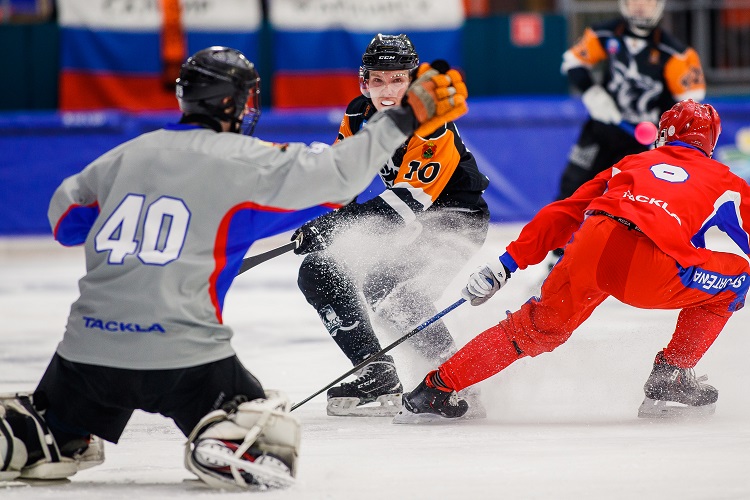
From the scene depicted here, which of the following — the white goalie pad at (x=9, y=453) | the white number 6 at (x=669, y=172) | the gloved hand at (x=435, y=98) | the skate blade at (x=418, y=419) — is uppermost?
the gloved hand at (x=435, y=98)

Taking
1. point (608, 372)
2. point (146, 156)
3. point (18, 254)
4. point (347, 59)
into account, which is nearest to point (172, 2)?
point (347, 59)

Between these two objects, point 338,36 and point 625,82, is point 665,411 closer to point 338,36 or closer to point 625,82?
point 625,82

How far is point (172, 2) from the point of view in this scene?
32.2 ft

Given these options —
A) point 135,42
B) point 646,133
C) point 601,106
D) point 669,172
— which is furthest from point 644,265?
point 135,42

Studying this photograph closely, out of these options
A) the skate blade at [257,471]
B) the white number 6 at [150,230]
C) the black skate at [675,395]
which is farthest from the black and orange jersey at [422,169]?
the skate blade at [257,471]

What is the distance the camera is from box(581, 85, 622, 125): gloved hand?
22.0 ft

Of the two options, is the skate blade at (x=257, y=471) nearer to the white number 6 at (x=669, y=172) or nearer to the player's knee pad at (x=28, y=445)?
the player's knee pad at (x=28, y=445)

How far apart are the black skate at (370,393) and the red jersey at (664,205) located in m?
0.61

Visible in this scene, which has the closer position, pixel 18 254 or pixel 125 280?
pixel 125 280

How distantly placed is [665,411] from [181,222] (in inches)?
68.7

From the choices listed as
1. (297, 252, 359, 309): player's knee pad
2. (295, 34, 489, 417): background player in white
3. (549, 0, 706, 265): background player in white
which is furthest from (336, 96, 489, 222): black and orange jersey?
(549, 0, 706, 265): background player in white

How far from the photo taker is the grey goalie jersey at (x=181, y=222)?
2.66 metres

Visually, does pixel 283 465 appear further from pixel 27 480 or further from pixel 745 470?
pixel 745 470

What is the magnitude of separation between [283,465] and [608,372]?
5.94 ft
